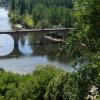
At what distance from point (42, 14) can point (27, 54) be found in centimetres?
2042

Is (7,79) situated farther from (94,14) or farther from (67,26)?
(67,26)

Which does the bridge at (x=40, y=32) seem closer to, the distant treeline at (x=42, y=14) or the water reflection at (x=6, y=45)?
the water reflection at (x=6, y=45)

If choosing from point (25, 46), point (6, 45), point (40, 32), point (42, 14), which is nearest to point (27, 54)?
point (25, 46)

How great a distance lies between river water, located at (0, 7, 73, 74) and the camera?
3781cm

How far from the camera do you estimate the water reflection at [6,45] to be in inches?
1801

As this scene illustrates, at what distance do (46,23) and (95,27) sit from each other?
53391 millimetres

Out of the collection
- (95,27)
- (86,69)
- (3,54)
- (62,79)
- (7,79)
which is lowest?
(3,54)

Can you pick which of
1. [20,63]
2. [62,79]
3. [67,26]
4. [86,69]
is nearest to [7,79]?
[62,79]

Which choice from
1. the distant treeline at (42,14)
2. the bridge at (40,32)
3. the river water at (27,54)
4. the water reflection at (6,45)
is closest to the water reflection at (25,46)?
the river water at (27,54)

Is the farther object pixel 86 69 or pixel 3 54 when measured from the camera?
pixel 3 54

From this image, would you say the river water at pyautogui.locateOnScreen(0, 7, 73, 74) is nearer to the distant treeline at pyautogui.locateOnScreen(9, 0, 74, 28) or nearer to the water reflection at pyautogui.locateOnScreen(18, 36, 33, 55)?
the water reflection at pyautogui.locateOnScreen(18, 36, 33, 55)

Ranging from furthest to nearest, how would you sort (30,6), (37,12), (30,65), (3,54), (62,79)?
(30,6)
(37,12)
(3,54)
(30,65)
(62,79)

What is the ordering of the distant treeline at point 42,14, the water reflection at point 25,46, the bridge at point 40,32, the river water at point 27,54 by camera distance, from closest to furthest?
the river water at point 27,54, the water reflection at point 25,46, the bridge at point 40,32, the distant treeline at point 42,14

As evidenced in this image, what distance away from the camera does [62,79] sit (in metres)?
15.2
